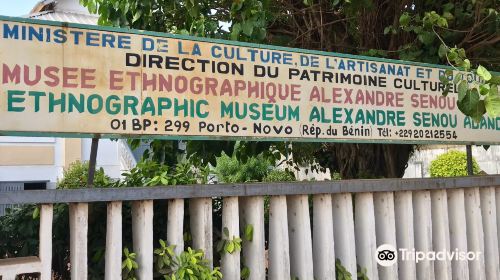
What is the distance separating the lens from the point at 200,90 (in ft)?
8.56

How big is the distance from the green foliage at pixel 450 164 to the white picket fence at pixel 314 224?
890 centimetres

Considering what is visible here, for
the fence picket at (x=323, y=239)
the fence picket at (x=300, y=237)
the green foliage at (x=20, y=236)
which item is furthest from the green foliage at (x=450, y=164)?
the green foliage at (x=20, y=236)

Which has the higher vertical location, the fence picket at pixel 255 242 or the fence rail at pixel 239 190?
the fence rail at pixel 239 190

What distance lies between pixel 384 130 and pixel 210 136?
1205mm

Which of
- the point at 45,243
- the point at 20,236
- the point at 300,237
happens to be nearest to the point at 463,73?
the point at 300,237

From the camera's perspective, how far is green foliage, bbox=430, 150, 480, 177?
1194cm

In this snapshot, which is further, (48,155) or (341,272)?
(48,155)

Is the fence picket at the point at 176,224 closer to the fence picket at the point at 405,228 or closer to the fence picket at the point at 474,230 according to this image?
the fence picket at the point at 405,228

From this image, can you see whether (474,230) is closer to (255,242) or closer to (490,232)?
(490,232)

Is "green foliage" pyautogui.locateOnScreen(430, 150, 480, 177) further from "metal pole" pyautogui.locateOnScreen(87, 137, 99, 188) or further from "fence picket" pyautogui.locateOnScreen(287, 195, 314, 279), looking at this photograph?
"metal pole" pyautogui.locateOnScreen(87, 137, 99, 188)

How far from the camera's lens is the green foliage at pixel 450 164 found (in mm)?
11938

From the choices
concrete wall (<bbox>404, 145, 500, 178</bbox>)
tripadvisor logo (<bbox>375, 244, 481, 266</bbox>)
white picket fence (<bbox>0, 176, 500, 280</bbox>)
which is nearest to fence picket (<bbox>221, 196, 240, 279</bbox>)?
white picket fence (<bbox>0, 176, 500, 280</bbox>)

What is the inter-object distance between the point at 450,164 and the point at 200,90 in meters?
11.2

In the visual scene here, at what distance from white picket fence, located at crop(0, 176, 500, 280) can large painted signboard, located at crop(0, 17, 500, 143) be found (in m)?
0.31
